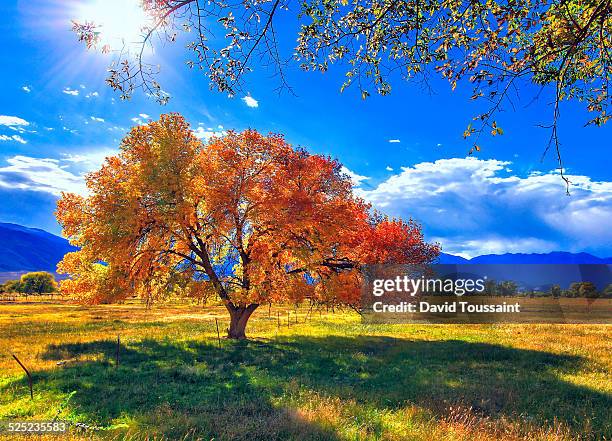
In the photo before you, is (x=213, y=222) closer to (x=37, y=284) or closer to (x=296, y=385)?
(x=296, y=385)

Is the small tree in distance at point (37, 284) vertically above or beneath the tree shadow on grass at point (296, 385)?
above

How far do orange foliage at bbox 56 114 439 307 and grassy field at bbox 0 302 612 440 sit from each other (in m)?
4.20

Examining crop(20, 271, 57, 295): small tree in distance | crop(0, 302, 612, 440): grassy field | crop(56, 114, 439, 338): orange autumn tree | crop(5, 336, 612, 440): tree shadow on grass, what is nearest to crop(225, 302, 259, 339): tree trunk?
crop(56, 114, 439, 338): orange autumn tree

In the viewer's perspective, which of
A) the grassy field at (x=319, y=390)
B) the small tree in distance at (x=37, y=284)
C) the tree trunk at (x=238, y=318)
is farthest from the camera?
the small tree in distance at (x=37, y=284)

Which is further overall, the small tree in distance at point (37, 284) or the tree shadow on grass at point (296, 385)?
the small tree in distance at point (37, 284)

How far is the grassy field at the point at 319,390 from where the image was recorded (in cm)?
982

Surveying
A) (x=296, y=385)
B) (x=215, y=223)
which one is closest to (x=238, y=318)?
(x=215, y=223)

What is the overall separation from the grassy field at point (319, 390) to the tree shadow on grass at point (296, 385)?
0.05 meters

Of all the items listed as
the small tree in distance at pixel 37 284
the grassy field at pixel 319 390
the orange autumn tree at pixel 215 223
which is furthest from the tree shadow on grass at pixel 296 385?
the small tree in distance at pixel 37 284

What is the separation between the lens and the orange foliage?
85.8 feet

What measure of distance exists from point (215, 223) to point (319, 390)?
1601cm

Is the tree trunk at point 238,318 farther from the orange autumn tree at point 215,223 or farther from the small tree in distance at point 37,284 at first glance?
the small tree in distance at point 37,284

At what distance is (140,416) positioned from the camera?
1086 cm

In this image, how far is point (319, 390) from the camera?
13969mm
